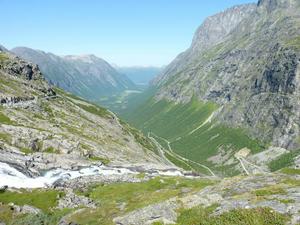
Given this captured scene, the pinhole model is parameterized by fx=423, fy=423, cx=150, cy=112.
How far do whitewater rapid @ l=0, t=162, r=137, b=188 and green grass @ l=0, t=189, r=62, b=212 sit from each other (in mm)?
15449

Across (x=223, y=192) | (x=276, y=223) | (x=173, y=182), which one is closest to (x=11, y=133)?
(x=173, y=182)

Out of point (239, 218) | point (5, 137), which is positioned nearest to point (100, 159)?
point (5, 137)

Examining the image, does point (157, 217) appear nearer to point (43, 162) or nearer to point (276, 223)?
point (276, 223)

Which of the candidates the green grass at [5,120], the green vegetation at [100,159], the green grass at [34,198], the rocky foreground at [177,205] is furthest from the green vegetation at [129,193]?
the green grass at [5,120]

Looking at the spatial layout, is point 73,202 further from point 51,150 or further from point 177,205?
point 51,150

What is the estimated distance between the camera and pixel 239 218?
48969 mm

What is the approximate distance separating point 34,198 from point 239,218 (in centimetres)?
6688

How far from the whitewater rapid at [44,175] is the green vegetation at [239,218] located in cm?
8277

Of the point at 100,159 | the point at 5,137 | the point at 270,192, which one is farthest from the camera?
the point at 100,159

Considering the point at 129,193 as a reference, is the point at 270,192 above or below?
above

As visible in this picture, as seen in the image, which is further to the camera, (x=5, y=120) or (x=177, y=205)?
(x=5, y=120)

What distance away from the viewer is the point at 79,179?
13762 centimetres

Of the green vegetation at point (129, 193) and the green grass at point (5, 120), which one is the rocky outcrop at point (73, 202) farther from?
the green grass at point (5, 120)

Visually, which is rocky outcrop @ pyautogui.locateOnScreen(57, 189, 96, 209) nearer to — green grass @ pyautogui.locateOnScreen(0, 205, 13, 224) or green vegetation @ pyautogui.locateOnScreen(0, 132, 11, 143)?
green grass @ pyautogui.locateOnScreen(0, 205, 13, 224)
